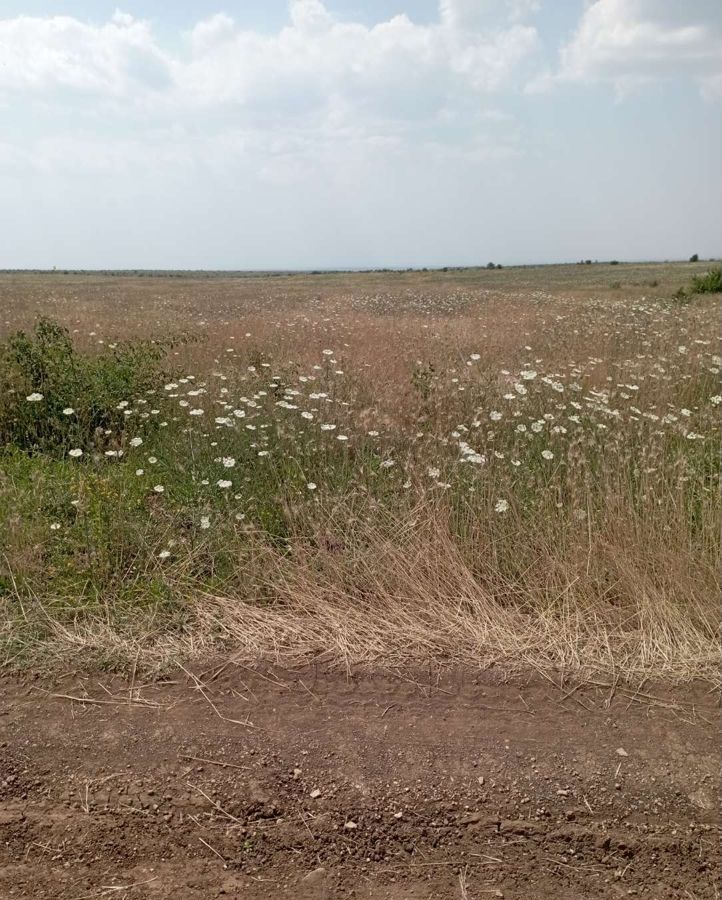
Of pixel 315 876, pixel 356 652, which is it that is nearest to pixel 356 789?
pixel 315 876

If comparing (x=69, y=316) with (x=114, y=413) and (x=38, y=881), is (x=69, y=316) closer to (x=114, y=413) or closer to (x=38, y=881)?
(x=114, y=413)

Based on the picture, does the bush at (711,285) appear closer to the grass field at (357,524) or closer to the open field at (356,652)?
the grass field at (357,524)

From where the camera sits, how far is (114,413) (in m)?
5.61

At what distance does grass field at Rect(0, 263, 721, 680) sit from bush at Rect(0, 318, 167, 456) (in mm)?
23

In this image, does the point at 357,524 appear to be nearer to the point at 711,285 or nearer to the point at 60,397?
the point at 60,397

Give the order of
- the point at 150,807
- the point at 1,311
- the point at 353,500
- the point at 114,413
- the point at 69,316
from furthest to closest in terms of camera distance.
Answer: the point at 1,311
the point at 69,316
the point at 114,413
the point at 353,500
the point at 150,807

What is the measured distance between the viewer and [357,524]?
3703mm

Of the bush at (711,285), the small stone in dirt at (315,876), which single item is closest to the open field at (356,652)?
the small stone in dirt at (315,876)

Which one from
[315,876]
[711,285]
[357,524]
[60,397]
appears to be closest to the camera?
[315,876]

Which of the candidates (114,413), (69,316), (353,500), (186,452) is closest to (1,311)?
(69,316)

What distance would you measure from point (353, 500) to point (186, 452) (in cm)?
160

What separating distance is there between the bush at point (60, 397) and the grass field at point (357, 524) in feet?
0.08

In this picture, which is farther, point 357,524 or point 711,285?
point 711,285

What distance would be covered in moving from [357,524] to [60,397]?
3431 millimetres
